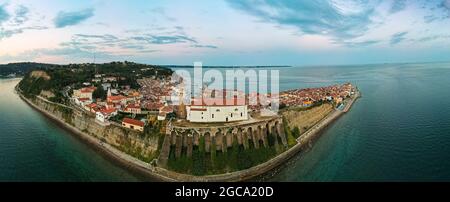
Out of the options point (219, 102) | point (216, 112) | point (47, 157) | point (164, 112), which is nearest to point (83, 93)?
point (47, 157)

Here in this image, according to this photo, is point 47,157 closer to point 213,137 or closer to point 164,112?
point 164,112

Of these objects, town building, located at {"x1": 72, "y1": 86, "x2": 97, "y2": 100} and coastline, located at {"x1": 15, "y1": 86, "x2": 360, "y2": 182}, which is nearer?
coastline, located at {"x1": 15, "y1": 86, "x2": 360, "y2": 182}

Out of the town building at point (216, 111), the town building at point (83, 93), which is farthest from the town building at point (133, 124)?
the town building at point (83, 93)

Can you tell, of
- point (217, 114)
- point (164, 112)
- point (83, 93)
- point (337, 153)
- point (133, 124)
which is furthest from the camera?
point (83, 93)

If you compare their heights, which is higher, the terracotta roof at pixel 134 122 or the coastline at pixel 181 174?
the terracotta roof at pixel 134 122

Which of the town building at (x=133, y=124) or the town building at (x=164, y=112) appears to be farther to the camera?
the town building at (x=133, y=124)

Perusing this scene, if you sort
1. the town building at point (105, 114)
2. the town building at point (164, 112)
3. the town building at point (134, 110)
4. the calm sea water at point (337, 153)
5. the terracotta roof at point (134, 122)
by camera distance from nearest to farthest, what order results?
1. the calm sea water at point (337, 153)
2. the town building at point (164, 112)
3. the terracotta roof at point (134, 122)
4. the town building at point (105, 114)
5. the town building at point (134, 110)

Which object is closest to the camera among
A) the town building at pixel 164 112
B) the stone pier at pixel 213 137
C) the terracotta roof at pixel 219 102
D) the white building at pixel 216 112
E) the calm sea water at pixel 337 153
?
the calm sea water at pixel 337 153

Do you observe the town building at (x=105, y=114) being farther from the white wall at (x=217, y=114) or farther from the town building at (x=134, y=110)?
the white wall at (x=217, y=114)

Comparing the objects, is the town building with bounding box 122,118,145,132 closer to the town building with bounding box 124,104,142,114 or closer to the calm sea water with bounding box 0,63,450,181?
the calm sea water with bounding box 0,63,450,181

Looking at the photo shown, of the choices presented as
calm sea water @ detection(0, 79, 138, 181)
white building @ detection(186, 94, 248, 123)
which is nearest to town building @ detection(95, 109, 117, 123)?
calm sea water @ detection(0, 79, 138, 181)

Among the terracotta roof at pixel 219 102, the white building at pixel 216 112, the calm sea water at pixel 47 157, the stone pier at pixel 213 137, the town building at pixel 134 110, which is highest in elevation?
the terracotta roof at pixel 219 102

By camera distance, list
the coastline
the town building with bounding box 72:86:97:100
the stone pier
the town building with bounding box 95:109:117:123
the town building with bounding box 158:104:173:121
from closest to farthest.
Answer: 1. the coastline
2. the stone pier
3. the town building with bounding box 158:104:173:121
4. the town building with bounding box 95:109:117:123
5. the town building with bounding box 72:86:97:100
